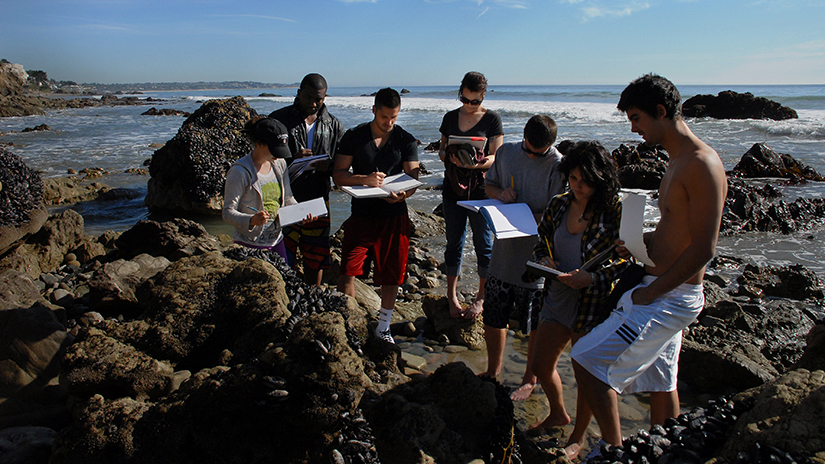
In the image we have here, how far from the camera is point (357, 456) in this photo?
2275 mm

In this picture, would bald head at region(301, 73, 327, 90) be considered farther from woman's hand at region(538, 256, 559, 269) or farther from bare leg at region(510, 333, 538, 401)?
bare leg at region(510, 333, 538, 401)

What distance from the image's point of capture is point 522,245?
3811mm

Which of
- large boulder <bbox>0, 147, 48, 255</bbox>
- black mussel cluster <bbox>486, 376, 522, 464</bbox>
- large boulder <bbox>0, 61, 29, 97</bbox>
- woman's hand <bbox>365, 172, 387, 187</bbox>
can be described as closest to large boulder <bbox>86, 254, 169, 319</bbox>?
large boulder <bbox>0, 147, 48, 255</bbox>

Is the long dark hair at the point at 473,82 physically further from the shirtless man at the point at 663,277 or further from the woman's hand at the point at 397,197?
the shirtless man at the point at 663,277

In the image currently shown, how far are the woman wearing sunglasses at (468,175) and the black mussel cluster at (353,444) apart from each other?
8.77 ft

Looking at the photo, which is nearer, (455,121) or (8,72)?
(455,121)

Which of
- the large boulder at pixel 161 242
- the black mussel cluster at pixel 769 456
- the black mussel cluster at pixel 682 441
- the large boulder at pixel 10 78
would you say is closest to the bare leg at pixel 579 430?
the black mussel cluster at pixel 682 441

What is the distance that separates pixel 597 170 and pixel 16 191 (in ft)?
21.2

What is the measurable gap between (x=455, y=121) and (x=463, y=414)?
2968 millimetres

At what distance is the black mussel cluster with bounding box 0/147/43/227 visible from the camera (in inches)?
235

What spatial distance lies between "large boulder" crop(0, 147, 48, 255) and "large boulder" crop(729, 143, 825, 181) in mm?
14679

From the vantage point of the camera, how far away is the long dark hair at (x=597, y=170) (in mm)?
3127

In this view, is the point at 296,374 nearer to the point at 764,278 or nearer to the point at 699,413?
the point at 699,413

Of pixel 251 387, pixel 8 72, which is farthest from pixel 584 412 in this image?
pixel 8 72
